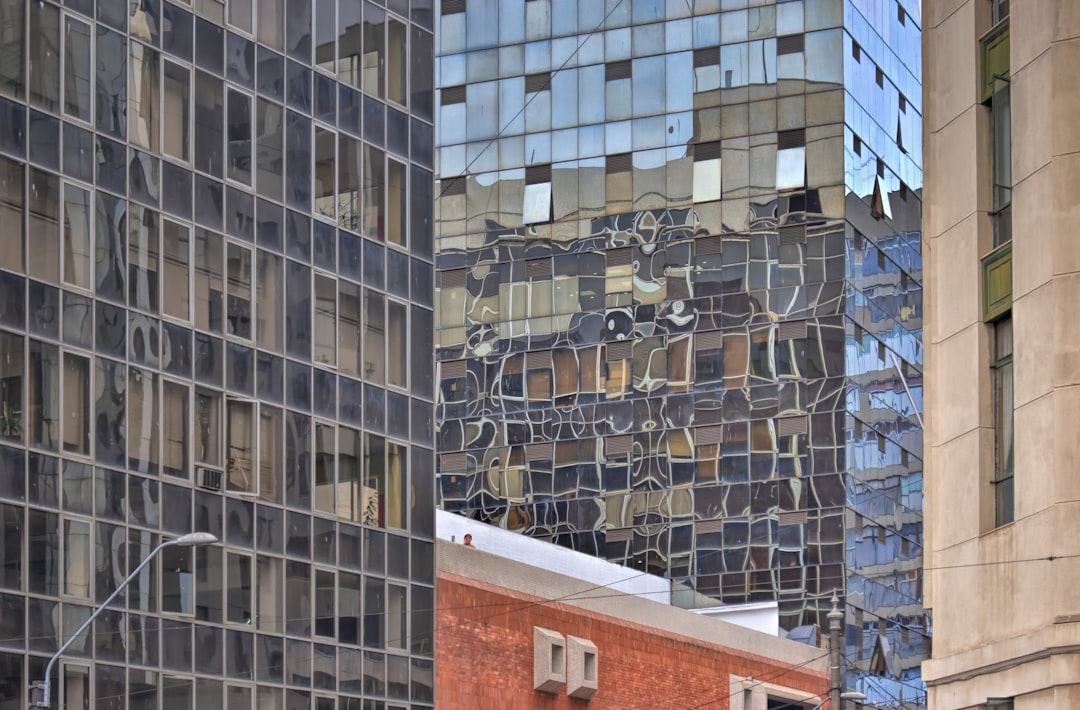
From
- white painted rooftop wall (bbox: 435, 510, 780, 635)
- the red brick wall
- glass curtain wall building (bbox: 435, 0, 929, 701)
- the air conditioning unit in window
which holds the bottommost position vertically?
the red brick wall

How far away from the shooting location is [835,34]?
87000 mm

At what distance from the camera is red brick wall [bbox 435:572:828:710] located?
55.1 metres

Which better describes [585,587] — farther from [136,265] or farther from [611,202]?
[611,202]

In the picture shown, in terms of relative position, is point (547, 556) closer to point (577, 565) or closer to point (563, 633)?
point (577, 565)

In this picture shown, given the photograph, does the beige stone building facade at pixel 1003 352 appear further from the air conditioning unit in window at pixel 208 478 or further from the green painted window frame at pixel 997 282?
the air conditioning unit in window at pixel 208 478

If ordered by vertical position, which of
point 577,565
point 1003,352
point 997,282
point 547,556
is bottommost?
point 1003,352

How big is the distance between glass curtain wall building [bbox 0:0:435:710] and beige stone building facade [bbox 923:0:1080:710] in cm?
1509

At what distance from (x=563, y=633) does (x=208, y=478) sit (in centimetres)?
1846

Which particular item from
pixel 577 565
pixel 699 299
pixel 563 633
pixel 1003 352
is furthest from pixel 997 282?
pixel 699 299

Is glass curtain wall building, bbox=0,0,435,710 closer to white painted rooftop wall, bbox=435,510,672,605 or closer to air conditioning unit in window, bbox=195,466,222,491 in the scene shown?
air conditioning unit in window, bbox=195,466,222,491

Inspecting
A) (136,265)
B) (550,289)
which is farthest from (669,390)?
(136,265)

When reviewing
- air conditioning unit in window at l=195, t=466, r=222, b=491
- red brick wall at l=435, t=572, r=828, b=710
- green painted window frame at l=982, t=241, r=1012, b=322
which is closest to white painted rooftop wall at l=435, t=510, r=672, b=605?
red brick wall at l=435, t=572, r=828, b=710

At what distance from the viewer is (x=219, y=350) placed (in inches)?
1805

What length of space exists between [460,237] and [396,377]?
139 ft
